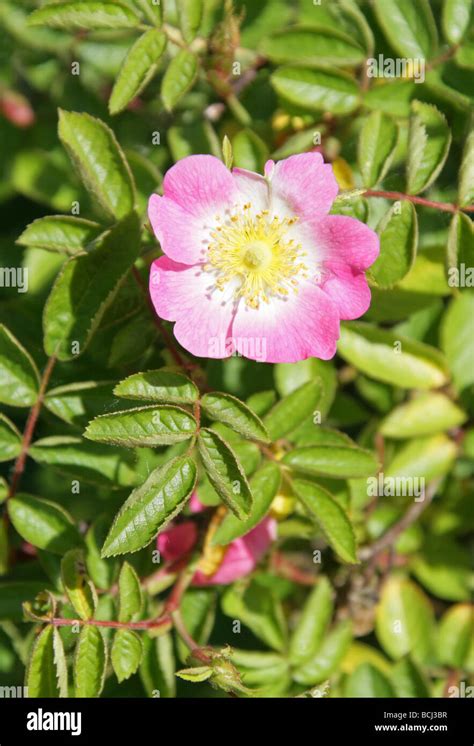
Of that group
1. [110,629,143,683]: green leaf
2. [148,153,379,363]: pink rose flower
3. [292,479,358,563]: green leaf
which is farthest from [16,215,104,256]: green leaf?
[110,629,143,683]: green leaf

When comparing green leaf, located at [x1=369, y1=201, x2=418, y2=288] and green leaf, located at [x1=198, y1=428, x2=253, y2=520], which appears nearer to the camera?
green leaf, located at [x1=198, y1=428, x2=253, y2=520]

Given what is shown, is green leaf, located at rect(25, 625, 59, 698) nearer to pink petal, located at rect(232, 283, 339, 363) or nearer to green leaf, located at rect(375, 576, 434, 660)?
pink petal, located at rect(232, 283, 339, 363)

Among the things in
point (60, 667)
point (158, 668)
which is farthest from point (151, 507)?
point (158, 668)

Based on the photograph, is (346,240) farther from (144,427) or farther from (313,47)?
(313,47)

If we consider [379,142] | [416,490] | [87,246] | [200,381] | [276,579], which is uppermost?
[379,142]
